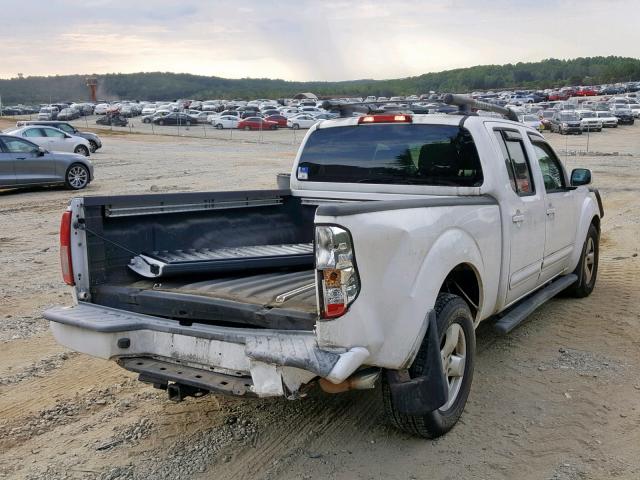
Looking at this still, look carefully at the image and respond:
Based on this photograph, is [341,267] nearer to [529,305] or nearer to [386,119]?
[386,119]

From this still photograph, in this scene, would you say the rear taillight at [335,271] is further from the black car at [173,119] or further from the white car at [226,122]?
the black car at [173,119]

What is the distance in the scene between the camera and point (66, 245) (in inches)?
158

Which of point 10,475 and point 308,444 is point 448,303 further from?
point 10,475

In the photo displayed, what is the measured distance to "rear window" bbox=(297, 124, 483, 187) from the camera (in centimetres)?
484

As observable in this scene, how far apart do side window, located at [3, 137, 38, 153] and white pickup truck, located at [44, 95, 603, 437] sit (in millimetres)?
13114

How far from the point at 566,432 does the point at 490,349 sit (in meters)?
1.42

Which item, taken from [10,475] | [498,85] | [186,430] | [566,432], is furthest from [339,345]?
[498,85]

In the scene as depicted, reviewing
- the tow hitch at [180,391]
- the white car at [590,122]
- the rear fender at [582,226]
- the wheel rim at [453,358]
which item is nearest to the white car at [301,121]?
the white car at [590,122]

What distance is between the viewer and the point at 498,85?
611 feet

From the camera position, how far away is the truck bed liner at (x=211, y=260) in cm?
414

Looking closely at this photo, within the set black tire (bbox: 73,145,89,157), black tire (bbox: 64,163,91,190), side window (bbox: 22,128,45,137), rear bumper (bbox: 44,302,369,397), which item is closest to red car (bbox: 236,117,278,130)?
black tire (bbox: 73,145,89,157)

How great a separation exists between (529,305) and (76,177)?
1507 centimetres

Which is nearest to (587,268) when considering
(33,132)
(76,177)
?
(76,177)

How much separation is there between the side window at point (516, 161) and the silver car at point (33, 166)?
47.2 feet
